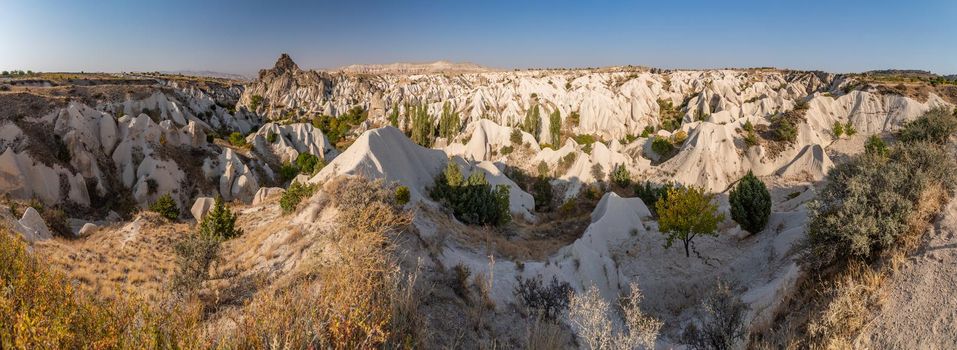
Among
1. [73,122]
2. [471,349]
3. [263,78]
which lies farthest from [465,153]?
[263,78]

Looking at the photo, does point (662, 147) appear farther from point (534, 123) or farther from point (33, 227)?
point (33, 227)

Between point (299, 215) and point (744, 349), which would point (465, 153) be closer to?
point (299, 215)

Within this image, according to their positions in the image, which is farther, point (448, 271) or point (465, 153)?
point (465, 153)

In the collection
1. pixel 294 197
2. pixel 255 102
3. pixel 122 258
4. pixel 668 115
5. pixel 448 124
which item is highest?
pixel 255 102

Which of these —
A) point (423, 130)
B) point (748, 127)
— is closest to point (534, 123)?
point (423, 130)

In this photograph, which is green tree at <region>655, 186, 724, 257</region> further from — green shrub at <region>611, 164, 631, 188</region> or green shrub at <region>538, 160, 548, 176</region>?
green shrub at <region>538, 160, 548, 176</region>

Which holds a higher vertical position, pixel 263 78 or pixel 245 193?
pixel 263 78

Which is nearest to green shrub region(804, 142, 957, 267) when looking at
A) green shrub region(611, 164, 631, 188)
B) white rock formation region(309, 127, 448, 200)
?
white rock formation region(309, 127, 448, 200)
